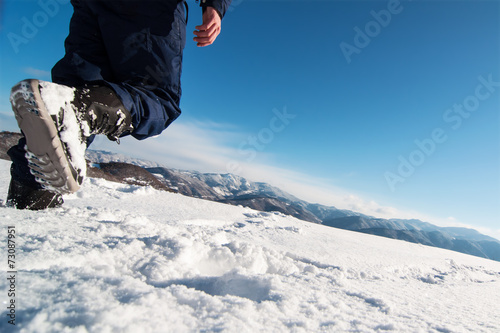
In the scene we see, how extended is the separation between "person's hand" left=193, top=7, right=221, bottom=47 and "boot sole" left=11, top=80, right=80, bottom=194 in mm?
934

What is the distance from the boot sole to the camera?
902mm

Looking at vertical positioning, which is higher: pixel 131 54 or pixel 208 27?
pixel 208 27

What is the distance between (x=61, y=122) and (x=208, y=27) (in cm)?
100

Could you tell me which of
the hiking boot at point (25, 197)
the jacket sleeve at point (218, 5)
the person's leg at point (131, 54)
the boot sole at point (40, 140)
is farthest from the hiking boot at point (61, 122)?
the jacket sleeve at point (218, 5)

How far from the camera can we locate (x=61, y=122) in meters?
0.97

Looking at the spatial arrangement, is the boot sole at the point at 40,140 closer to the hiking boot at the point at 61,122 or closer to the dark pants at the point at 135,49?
the hiking boot at the point at 61,122

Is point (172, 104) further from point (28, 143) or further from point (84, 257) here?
point (84, 257)

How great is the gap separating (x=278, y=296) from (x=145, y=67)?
1.37m

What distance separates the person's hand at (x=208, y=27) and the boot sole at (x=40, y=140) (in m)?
0.93

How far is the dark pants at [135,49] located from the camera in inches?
55.6

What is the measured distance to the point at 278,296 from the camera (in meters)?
0.89

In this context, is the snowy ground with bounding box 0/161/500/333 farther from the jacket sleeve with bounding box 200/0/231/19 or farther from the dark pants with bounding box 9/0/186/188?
the jacket sleeve with bounding box 200/0/231/19

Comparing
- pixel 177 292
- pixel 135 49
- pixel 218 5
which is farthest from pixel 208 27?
pixel 177 292

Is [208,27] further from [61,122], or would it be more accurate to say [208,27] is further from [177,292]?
[177,292]
